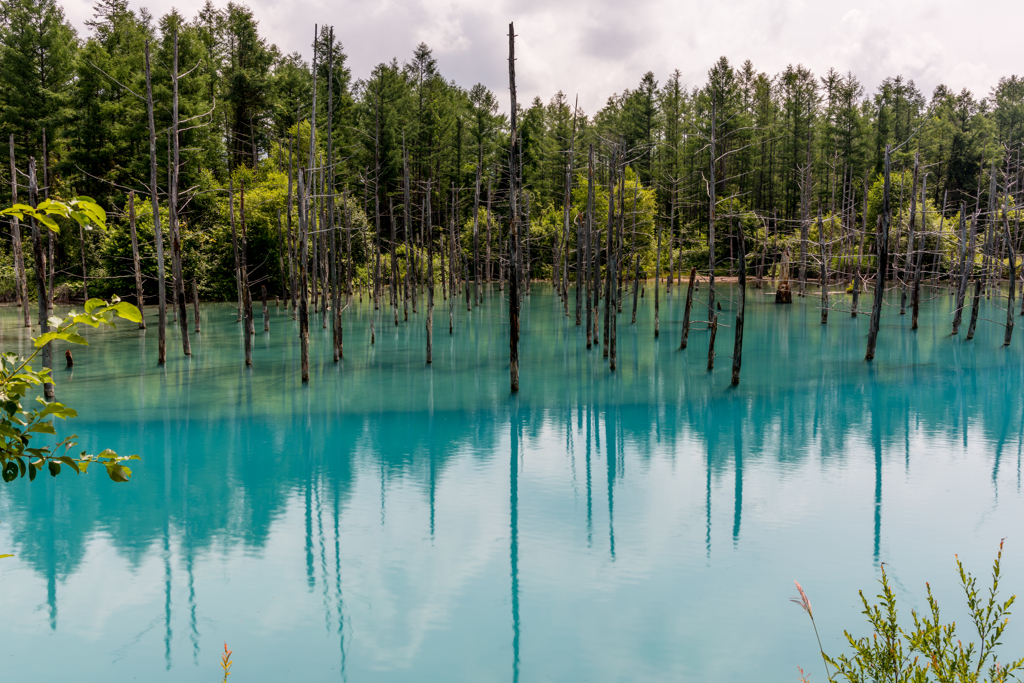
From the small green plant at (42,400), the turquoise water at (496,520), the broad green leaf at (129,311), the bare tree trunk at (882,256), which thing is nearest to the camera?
the broad green leaf at (129,311)

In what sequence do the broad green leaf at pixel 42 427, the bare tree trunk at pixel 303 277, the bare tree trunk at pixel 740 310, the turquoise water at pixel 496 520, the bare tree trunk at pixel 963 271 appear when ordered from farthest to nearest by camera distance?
the bare tree trunk at pixel 963 271 < the bare tree trunk at pixel 740 310 < the bare tree trunk at pixel 303 277 < the turquoise water at pixel 496 520 < the broad green leaf at pixel 42 427

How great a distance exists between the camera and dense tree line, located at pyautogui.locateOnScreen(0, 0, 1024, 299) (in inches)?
1438

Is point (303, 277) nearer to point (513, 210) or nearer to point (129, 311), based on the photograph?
point (513, 210)

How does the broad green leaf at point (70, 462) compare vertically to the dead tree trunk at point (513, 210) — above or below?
below

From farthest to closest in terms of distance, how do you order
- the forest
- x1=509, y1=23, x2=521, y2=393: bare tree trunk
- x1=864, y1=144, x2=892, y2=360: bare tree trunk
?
1. the forest
2. x1=864, y1=144, x2=892, y2=360: bare tree trunk
3. x1=509, y1=23, x2=521, y2=393: bare tree trunk

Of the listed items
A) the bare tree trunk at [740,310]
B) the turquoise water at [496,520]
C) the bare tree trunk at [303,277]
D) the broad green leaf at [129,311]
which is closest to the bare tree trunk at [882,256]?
the turquoise water at [496,520]

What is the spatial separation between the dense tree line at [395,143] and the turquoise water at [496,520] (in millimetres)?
11578

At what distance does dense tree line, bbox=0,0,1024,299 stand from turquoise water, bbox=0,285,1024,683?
11.6 m

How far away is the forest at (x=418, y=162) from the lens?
33.3 m

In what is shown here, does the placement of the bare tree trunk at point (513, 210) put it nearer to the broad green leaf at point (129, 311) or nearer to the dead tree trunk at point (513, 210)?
the dead tree trunk at point (513, 210)

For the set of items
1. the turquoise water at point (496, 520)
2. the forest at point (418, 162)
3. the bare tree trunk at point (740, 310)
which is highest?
A: the forest at point (418, 162)

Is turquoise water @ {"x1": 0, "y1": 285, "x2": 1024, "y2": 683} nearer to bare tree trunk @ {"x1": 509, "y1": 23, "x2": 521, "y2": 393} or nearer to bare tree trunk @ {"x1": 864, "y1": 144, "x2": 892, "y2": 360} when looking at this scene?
bare tree trunk @ {"x1": 864, "y1": 144, "x2": 892, "y2": 360}

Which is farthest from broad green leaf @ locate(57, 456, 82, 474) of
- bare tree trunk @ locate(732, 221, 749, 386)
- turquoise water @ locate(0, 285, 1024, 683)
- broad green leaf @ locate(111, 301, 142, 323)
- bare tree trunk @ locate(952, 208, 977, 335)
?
bare tree trunk @ locate(952, 208, 977, 335)

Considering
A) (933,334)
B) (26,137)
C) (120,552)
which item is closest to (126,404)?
(120,552)
